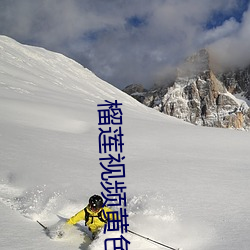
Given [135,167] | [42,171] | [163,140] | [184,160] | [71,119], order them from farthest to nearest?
[71,119], [163,140], [184,160], [135,167], [42,171]

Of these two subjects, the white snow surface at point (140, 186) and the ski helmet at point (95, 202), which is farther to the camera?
the ski helmet at point (95, 202)

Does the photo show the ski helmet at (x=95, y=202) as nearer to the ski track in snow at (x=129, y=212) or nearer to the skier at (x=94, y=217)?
the skier at (x=94, y=217)

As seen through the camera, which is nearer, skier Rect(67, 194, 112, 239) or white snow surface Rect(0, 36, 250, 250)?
white snow surface Rect(0, 36, 250, 250)

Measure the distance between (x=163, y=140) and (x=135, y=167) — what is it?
14.9 ft

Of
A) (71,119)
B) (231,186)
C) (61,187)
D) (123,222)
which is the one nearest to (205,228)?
(123,222)

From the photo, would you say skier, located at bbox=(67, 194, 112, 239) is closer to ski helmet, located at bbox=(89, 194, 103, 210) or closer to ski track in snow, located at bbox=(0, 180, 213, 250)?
ski helmet, located at bbox=(89, 194, 103, 210)

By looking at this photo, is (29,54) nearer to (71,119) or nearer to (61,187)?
(71,119)

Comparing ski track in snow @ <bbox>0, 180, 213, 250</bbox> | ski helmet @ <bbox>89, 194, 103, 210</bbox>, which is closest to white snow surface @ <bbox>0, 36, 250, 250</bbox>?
ski track in snow @ <bbox>0, 180, 213, 250</bbox>

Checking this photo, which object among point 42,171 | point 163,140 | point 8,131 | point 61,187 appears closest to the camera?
point 61,187

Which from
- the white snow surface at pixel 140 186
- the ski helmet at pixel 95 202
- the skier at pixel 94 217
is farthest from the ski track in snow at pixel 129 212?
the ski helmet at pixel 95 202

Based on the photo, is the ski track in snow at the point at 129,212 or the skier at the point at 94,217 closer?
the ski track in snow at the point at 129,212

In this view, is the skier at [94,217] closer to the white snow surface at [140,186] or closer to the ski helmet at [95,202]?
the ski helmet at [95,202]

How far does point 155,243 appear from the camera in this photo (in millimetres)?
5211

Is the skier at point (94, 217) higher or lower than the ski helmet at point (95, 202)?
lower
